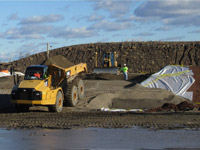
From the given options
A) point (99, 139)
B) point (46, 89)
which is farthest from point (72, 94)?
point (99, 139)

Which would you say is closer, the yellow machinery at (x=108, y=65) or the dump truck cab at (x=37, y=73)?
the dump truck cab at (x=37, y=73)

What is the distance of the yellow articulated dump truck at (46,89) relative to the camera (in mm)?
17609

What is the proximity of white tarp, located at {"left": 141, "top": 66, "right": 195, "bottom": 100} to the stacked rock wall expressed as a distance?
38.3 m

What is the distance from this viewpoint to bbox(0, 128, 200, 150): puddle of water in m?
9.59

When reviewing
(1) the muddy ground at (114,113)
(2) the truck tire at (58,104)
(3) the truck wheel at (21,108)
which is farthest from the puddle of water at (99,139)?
(3) the truck wheel at (21,108)

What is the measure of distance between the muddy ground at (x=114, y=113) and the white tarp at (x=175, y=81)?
69.0 inches

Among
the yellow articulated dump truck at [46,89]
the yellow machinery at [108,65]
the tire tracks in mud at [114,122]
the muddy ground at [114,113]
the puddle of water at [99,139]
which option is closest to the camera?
the puddle of water at [99,139]

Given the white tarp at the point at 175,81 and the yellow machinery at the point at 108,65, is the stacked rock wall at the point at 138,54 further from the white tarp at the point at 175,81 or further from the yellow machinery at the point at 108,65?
the white tarp at the point at 175,81

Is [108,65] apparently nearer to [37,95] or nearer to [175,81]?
[175,81]

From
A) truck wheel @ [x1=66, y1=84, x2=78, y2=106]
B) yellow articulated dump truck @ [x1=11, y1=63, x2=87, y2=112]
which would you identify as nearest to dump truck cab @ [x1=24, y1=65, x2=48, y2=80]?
yellow articulated dump truck @ [x1=11, y1=63, x2=87, y2=112]

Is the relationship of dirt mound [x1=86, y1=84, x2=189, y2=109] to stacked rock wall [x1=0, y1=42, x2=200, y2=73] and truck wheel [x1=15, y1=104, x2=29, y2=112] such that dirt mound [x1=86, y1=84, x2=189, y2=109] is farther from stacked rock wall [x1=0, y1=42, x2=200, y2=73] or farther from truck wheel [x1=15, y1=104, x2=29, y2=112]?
stacked rock wall [x1=0, y1=42, x2=200, y2=73]

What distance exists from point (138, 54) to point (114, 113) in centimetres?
5527

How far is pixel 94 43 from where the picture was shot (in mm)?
78625

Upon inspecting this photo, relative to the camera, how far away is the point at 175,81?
27.5 metres
